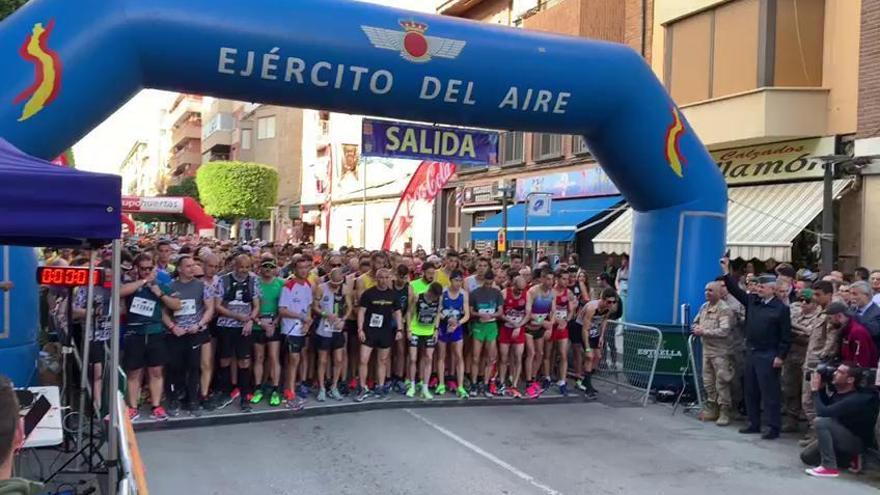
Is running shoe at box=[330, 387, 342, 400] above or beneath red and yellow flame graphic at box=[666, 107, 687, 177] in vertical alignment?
beneath

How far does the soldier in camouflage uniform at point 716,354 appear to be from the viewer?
348 inches

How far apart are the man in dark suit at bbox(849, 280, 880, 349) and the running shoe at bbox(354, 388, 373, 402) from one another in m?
5.36

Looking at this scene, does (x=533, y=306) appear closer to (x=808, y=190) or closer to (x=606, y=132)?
(x=606, y=132)

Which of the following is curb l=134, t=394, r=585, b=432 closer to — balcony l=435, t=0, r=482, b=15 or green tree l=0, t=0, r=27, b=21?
green tree l=0, t=0, r=27, b=21

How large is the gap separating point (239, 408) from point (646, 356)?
202 inches

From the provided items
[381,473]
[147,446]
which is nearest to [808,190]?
[381,473]

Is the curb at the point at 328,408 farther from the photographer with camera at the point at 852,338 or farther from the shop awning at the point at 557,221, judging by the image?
the shop awning at the point at 557,221

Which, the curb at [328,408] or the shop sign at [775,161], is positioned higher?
the shop sign at [775,161]

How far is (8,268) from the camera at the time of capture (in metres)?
6.59

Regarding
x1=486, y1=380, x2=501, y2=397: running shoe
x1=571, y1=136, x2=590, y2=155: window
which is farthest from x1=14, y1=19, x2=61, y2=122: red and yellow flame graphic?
x1=571, y1=136, x2=590, y2=155: window

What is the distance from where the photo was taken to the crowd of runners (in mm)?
8148

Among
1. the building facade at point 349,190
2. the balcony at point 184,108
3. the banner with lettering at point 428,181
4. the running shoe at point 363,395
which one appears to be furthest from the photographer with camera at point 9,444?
the balcony at point 184,108

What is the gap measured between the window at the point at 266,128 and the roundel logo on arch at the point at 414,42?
161 ft

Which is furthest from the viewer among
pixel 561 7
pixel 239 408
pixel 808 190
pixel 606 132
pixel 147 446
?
pixel 561 7
